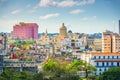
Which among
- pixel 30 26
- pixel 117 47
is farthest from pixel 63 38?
pixel 117 47

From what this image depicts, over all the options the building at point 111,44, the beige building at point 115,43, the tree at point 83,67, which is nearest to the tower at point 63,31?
the beige building at point 115,43

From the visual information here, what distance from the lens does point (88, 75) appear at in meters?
26.9

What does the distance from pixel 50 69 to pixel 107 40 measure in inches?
652

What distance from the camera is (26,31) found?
4171 inches

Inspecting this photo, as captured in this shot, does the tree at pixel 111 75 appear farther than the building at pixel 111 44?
No

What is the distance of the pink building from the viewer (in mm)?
104062

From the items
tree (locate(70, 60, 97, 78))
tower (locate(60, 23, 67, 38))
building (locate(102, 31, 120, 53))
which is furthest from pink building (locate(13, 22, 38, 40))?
tree (locate(70, 60, 97, 78))

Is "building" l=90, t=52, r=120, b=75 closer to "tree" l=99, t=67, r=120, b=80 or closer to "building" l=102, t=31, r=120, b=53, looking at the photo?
"tree" l=99, t=67, r=120, b=80

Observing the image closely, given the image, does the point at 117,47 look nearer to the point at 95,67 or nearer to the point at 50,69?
the point at 95,67

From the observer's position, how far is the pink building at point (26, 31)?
104062 millimetres

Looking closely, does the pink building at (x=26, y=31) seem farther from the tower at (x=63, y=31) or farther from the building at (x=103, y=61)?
the building at (x=103, y=61)

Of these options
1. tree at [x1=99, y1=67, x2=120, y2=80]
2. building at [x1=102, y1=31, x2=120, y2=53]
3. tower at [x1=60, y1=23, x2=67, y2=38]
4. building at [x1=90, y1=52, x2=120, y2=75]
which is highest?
tower at [x1=60, y1=23, x2=67, y2=38]

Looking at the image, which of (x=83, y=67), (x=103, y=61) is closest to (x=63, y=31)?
(x=103, y=61)

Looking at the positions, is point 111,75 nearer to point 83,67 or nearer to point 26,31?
point 83,67
